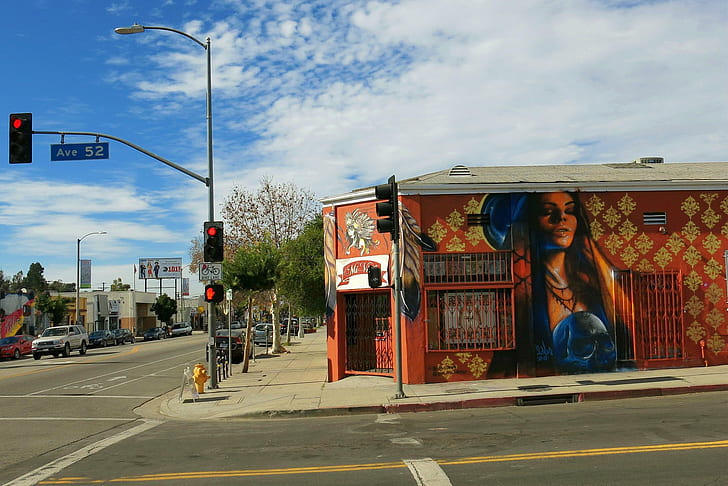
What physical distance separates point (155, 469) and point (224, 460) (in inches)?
36.1

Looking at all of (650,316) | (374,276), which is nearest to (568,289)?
(650,316)

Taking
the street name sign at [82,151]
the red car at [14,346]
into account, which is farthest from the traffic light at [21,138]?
the red car at [14,346]

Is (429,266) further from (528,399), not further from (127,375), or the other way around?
(127,375)

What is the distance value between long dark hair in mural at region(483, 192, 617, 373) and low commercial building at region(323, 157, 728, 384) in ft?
0.08

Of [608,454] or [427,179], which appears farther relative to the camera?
[427,179]

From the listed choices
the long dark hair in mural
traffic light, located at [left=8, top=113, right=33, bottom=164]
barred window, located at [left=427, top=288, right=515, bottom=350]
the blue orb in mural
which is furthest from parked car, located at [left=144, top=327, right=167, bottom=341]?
the blue orb in mural

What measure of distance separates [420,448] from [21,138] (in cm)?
1256

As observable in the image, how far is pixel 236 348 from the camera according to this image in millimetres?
31156

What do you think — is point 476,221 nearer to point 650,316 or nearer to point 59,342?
point 650,316

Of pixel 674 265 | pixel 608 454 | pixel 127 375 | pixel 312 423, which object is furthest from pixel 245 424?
pixel 127 375

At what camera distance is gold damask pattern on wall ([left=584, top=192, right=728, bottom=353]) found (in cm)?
1744

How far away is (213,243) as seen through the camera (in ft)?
59.7

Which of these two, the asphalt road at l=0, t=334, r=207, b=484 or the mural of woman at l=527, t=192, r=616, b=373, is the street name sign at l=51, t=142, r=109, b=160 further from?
the mural of woman at l=527, t=192, r=616, b=373

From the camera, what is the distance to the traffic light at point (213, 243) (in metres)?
18.2
